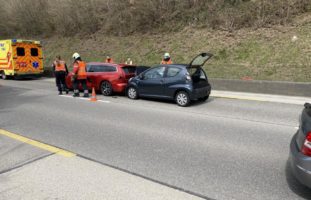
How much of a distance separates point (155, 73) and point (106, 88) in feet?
9.37

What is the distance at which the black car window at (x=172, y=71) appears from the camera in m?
11.2

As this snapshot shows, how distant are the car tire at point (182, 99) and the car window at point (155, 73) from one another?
114 centimetres

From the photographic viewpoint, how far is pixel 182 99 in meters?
10.9

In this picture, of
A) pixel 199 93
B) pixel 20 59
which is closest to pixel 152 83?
pixel 199 93

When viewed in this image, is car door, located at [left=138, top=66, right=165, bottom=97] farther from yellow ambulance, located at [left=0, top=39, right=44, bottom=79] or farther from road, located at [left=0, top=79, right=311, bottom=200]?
yellow ambulance, located at [left=0, top=39, right=44, bottom=79]

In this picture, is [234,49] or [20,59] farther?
[20,59]

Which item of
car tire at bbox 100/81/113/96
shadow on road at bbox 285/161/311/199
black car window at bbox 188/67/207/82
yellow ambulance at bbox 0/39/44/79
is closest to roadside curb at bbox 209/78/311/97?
black car window at bbox 188/67/207/82

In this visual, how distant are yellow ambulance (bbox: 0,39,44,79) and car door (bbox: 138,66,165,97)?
1278 cm

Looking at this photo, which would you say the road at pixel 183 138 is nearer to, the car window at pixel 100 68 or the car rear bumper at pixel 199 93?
the car rear bumper at pixel 199 93

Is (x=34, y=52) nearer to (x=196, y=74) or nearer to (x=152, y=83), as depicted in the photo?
(x=152, y=83)

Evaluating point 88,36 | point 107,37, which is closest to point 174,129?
point 107,37

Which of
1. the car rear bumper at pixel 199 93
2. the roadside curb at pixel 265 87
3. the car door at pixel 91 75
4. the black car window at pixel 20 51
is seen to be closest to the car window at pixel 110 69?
the car door at pixel 91 75

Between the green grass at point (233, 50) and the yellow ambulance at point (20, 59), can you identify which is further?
the yellow ambulance at point (20, 59)

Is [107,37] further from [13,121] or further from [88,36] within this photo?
[13,121]
